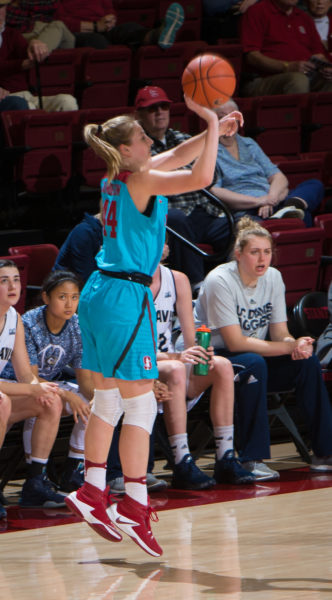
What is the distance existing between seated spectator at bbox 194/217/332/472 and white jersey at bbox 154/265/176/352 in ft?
0.86

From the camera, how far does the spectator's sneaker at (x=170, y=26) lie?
26.8 feet

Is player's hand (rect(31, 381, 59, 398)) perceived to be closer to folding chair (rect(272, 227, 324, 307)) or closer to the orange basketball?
the orange basketball

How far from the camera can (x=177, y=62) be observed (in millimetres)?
8180

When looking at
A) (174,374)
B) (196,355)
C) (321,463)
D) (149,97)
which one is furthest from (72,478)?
(149,97)

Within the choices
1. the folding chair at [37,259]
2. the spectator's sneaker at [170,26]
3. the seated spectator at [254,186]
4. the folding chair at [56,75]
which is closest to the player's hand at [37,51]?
the folding chair at [56,75]

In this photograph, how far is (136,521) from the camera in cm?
342

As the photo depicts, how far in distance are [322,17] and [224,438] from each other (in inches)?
231

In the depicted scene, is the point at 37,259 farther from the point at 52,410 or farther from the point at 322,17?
the point at 322,17

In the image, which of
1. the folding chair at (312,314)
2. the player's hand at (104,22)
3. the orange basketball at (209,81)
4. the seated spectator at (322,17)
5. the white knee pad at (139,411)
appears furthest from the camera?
the seated spectator at (322,17)

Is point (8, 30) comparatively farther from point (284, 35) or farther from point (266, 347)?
point (266, 347)

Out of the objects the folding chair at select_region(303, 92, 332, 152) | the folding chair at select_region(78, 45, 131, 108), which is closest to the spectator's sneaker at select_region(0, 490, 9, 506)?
the folding chair at select_region(78, 45, 131, 108)

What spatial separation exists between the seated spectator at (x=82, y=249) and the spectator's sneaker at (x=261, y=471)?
1.34 m

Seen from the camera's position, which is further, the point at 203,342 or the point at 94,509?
the point at 203,342

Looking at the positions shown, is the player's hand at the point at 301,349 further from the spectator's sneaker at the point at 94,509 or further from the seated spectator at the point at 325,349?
the spectator's sneaker at the point at 94,509
